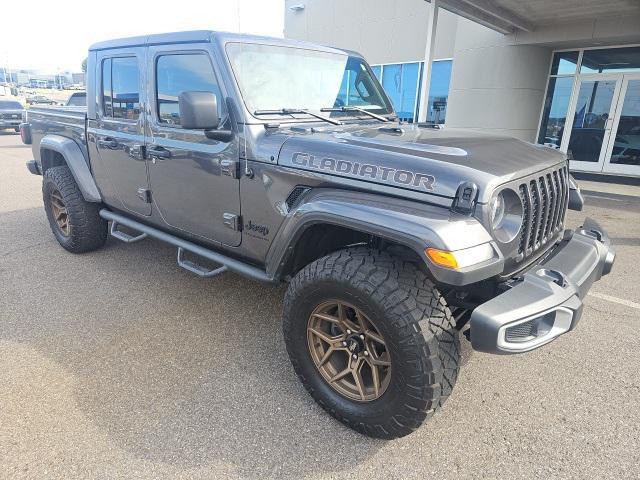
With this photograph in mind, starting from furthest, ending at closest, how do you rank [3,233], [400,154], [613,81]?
[613,81], [3,233], [400,154]

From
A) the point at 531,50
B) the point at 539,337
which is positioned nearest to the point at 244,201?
the point at 539,337

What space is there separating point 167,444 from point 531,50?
11.1m

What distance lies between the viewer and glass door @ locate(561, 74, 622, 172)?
32.5 feet

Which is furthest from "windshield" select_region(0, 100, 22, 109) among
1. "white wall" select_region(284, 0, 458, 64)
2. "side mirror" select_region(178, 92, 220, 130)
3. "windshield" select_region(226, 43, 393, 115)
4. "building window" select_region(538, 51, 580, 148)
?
"side mirror" select_region(178, 92, 220, 130)

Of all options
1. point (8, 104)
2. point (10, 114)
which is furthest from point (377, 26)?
point (8, 104)

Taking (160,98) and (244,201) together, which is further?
(160,98)

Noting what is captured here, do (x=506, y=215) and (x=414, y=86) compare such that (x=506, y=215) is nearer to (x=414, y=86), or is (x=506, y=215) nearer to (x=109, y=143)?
(x=109, y=143)

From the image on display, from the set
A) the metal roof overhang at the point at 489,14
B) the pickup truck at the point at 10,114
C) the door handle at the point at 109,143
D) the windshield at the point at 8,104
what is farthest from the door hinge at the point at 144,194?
the windshield at the point at 8,104

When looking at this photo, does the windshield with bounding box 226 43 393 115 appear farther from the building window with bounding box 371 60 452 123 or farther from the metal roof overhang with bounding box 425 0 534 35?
the building window with bounding box 371 60 452 123

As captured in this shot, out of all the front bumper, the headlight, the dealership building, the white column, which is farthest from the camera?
the dealership building

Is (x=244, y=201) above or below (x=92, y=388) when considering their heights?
above

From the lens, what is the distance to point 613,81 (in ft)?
32.1

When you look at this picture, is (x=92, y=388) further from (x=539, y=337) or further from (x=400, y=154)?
(x=539, y=337)

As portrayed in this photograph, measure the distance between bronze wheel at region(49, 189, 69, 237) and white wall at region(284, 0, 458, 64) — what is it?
1159 cm
